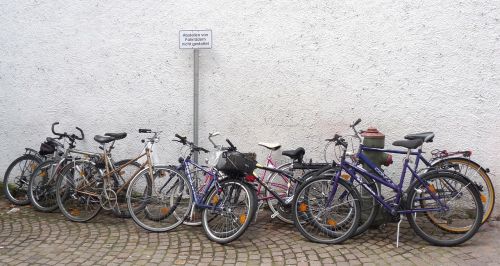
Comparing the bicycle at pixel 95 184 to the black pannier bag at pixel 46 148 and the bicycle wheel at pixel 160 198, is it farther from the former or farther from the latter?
the black pannier bag at pixel 46 148

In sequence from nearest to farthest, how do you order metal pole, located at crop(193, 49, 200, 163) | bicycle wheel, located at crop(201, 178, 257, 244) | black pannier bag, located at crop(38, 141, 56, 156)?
bicycle wheel, located at crop(201, 178, 257, 244) → metal pole, located at crop(193, 49, 200, 163) → black pannier bag, located at crop(38, 141, 56, 156)

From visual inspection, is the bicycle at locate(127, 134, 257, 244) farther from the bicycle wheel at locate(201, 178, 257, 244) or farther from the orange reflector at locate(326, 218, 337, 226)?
the orange reflector at locate(326, 218, 337, 226)

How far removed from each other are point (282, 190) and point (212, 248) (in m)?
1.25

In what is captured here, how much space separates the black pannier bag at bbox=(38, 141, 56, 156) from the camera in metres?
6.43

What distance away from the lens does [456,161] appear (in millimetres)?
5223

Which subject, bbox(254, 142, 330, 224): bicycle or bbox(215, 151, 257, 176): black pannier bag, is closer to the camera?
bbox(215, 151, 257, 176): black pannier bag

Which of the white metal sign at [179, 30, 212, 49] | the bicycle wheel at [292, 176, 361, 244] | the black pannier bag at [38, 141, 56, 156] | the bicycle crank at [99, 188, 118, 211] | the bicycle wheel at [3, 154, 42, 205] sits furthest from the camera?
the bicycle wheel at [3, 154, 42, 205]

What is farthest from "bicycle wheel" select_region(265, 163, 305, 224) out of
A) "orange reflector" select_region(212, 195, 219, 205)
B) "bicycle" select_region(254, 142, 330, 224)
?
"orange reflector" select_region(212, 195, 219, 205)

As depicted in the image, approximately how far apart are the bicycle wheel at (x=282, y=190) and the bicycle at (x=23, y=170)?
3152mm

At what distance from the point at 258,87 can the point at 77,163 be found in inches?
100

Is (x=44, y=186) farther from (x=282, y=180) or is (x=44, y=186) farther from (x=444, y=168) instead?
(x=444, y=168)

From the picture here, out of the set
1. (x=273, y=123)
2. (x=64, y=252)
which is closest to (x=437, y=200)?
(x=273, y=123)

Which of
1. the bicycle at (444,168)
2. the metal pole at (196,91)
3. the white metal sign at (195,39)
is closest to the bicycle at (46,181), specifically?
the metal pole at (196,91)

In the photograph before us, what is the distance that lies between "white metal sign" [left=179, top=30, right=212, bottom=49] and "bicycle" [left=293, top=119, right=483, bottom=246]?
6.88 ft
